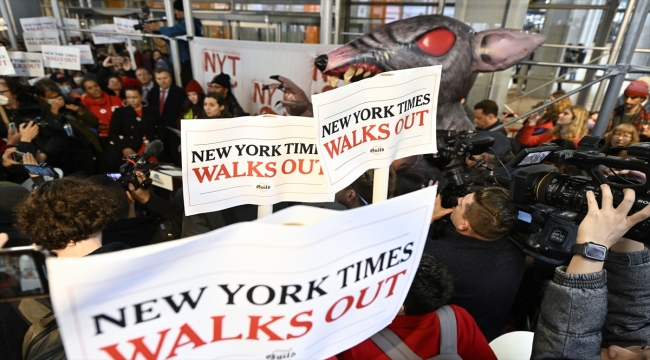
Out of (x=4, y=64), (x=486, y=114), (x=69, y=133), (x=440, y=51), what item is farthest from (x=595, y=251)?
(x=4, y=64)

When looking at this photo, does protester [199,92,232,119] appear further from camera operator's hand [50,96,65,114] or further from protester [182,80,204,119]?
camera operator's hand [50,96,65,114]

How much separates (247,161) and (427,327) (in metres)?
0.77

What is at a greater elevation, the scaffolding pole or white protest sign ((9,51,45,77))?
the scaffolding pole

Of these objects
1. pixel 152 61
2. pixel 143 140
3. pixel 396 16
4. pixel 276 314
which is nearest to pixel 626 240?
pixel 276 314

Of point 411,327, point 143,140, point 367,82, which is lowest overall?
point 143,140

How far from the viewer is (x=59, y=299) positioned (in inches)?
20.3

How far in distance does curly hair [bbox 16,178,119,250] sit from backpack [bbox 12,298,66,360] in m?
0.19

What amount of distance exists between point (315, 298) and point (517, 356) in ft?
3.22

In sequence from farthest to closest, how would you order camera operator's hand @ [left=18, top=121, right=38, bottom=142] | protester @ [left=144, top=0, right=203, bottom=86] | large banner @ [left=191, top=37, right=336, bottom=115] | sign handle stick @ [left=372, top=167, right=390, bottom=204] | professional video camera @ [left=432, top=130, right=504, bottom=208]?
1. protester @ [left=144, top=0, right=203, bottom=86]
2. large banner @ [left=191, top=37, right=336, bottom=115]
3. camera operator's hand @ [left=18, top=121, right=38, bottom=142]
4. professional video camera @ [left=432, top=130, right=504, bottom=208]
5. sign handle stick @ [left=372, top=167, right=390, bottom=204]

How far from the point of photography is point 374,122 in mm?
1254

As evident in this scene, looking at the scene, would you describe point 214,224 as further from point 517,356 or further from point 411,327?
point 517,356

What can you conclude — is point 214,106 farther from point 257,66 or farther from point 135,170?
point 135,170

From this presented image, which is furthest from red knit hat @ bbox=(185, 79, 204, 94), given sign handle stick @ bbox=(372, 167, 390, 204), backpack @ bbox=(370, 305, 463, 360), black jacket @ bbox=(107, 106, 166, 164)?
backpack @ bbox=(370, 305, 463, 360)

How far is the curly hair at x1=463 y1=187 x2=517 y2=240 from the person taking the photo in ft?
4.56
